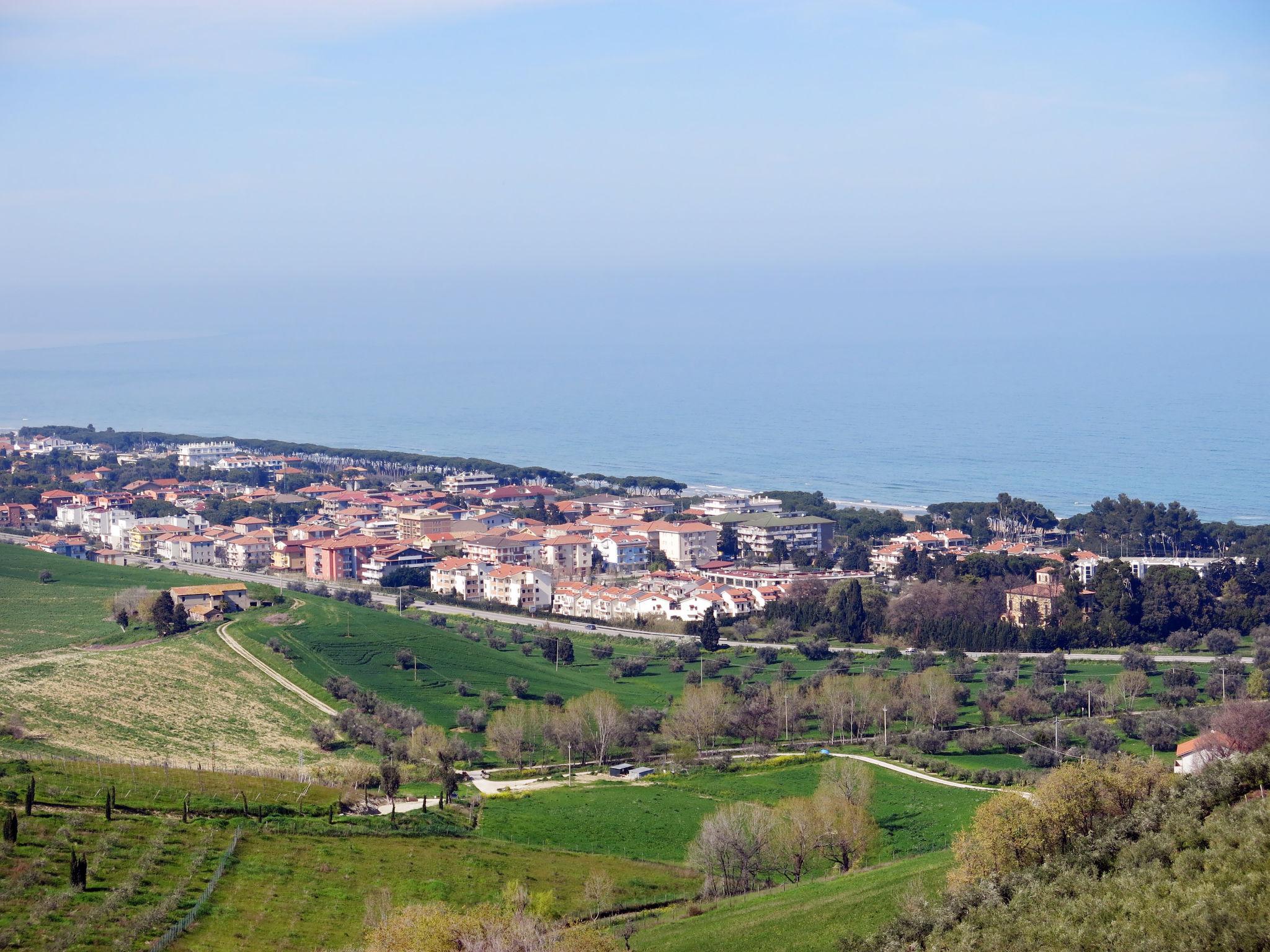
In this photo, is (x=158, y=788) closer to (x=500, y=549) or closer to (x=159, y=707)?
(x=159, y=707)

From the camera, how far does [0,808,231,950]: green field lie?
1595 cm

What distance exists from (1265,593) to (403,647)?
26.2 meters

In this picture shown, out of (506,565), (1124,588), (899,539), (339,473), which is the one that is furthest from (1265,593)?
(339,473)

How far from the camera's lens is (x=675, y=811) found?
83.4ft

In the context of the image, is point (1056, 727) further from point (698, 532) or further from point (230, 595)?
point (698, 532)

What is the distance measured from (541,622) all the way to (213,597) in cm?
1035

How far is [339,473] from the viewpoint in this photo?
82312mm

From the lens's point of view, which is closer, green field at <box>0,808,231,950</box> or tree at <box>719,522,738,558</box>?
green field at <box>0,808,231,950</box>

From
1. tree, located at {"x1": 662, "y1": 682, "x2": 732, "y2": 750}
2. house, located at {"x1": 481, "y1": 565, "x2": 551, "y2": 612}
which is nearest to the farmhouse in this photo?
house, located at {"x1": 481, "y1": 565, "x2": 551, "y2": 612}

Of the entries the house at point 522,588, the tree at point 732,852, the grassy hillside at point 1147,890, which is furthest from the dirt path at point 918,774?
the house at point 522,588

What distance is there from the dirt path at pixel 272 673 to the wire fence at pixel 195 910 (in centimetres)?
1252

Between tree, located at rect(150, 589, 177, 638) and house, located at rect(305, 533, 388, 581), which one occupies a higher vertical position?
house, located at rect(305, 533, 388, 581)

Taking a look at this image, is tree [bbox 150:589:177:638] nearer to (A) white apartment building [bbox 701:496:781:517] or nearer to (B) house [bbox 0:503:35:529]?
(A) white apartment building [bbox 701:496:781:517]

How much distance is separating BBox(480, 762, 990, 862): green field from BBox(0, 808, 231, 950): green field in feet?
17.4
